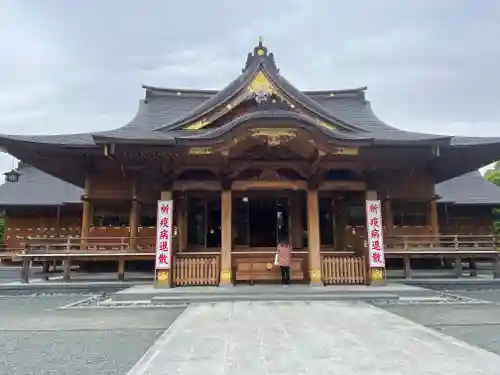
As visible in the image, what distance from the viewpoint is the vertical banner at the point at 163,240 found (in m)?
→ 9.66

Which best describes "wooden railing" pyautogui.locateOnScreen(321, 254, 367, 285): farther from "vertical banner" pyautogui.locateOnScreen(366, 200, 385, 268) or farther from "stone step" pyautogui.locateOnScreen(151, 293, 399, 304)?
"stone step" pyautogui.locateOnScreen(151, 293, 399, 304)

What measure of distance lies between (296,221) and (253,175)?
2542mm

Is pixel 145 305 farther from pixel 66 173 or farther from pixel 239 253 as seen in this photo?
pixel 66 173

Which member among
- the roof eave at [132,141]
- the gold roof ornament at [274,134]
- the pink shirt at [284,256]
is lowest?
the pink shirt at [284,256]

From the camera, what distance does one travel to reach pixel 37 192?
68.0 feet

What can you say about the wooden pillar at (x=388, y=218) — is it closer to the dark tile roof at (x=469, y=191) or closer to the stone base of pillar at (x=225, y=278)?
the dark tile roof at (x=469, y=191)

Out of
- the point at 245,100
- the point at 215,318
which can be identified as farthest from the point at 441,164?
the point at 215,318

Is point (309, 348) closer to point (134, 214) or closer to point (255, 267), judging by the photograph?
point (255, 267)

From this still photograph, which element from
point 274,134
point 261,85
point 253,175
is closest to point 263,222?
point 253,175

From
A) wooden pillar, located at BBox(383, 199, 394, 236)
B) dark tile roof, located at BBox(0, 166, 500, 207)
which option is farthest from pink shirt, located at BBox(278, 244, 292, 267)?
dark tile roof, located at BBox(0, 166, 500, 207)

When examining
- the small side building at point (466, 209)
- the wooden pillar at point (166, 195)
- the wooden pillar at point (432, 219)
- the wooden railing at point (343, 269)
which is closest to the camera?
the wooden railing at point (343, 269)

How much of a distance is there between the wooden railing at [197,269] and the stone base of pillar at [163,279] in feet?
0.75

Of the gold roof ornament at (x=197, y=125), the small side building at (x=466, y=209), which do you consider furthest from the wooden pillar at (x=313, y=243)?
the small side building at (x=466, y=209)

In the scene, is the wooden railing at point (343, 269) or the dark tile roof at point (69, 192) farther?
the dark tile roof at point (69, 192)
